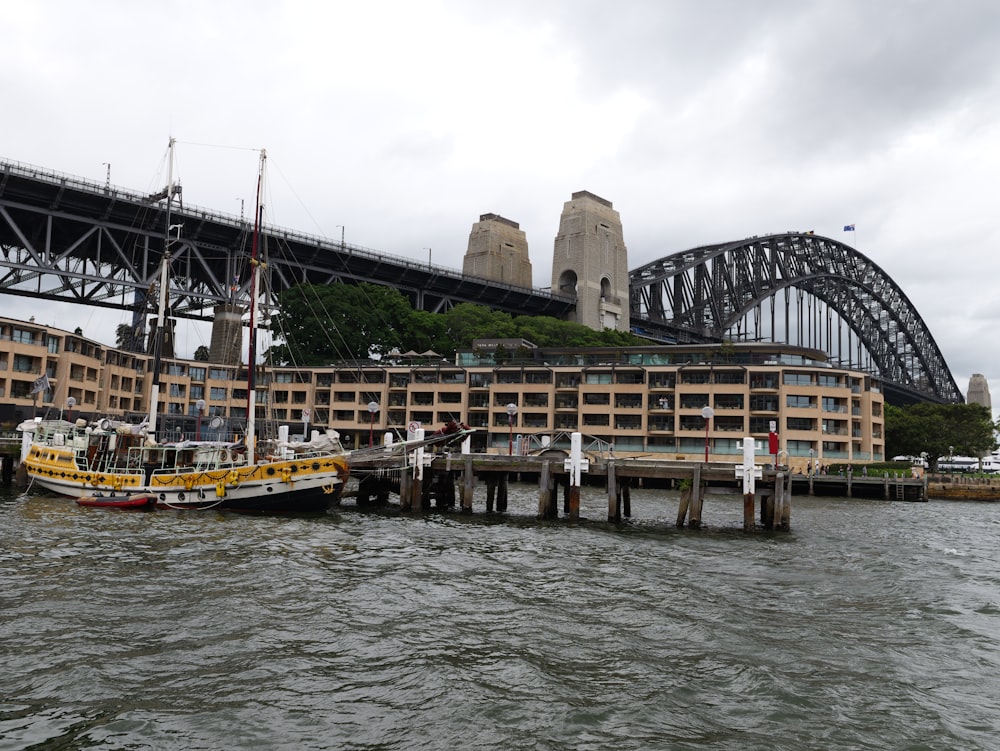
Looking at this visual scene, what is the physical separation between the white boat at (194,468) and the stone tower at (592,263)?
115 meters

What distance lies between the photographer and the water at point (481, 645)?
13484mm

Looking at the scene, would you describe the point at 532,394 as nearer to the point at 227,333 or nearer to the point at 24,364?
the point at 227,333

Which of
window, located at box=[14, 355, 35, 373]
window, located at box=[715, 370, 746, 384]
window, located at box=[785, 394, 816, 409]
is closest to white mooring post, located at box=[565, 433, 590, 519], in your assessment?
window, located at box=[715, 370, 746, 384]

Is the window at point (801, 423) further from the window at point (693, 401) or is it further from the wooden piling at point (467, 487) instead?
the wooden piling at point (467, 487)

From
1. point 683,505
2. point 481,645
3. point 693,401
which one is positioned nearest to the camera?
Answer: point 481,645

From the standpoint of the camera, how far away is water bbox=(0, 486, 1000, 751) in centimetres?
1348

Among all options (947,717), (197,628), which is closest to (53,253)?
(197,628)

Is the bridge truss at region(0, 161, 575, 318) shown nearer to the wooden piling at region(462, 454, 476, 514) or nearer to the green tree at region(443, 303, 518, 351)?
the green tree at region(443, 303, 518, 351)

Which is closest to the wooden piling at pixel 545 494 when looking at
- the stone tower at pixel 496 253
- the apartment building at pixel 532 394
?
the apartment building at pixel 532 394

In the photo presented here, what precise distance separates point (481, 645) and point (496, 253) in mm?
162849

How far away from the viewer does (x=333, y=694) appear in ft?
48.6

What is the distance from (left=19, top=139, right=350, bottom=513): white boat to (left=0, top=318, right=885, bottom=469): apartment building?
3034cm

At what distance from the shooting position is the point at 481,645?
18.5 meters

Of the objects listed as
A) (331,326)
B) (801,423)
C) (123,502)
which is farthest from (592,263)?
(123,502)
